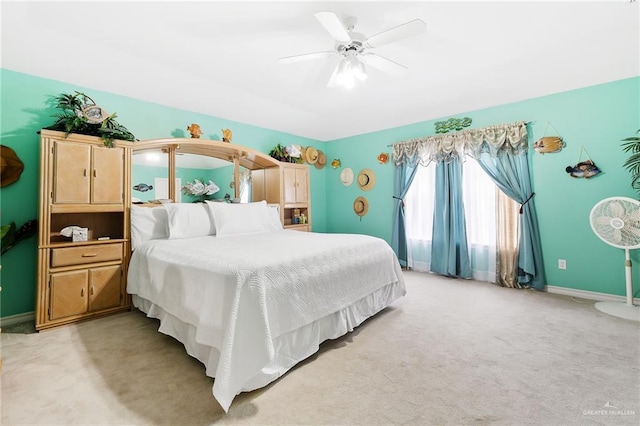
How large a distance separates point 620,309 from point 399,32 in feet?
11.0

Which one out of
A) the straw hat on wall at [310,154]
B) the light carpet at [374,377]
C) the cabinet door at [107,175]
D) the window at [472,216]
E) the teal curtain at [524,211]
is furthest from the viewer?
the straw hat on wall at [310,154]

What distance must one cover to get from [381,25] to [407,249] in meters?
3.32

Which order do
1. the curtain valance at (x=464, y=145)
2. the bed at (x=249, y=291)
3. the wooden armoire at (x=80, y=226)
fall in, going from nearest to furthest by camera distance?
1. the bed at (x=249, y=291)
2. the wooden armoire at (x=80, y=226)
3. the curtain valance at (x=464, y=145)

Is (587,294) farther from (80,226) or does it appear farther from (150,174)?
(80,226)

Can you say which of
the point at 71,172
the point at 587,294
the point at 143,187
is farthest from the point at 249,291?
the point at 587,294

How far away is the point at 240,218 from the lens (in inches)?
131

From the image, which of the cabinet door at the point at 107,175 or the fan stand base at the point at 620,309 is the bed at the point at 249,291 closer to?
the cabinet door at the point at 107,175

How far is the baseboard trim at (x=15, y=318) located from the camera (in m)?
2.50

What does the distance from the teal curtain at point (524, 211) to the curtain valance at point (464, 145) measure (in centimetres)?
14

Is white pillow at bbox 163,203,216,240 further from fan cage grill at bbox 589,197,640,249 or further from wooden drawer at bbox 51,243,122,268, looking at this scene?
fan cage grill at bbox 589,197,640,249

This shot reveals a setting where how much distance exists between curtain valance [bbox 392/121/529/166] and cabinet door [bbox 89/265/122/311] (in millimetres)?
4106

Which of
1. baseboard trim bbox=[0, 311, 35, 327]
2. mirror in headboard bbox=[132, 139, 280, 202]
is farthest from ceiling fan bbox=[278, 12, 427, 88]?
baseboard trim bbox=[0, 311, 35, 327]

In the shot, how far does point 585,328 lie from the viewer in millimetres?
2322

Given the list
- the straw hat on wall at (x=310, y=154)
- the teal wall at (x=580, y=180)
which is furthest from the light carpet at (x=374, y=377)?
the straw hat on wall at (x=310, y=154)
